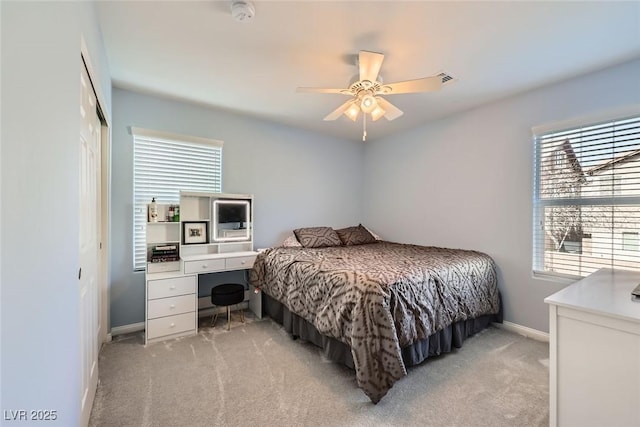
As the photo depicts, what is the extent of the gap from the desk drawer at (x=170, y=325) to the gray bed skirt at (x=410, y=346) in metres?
0.82

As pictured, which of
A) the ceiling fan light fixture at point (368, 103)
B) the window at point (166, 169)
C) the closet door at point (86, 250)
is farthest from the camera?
the window at point (166, 169)

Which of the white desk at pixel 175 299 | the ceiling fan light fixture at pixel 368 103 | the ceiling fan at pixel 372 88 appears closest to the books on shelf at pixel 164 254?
the white desk at pixel 175 299

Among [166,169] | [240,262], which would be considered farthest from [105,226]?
[240,262]

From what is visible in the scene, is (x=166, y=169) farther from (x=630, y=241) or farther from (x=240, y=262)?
(x=630, y=241)

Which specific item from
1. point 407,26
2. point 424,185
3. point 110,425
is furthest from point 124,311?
point 424,185

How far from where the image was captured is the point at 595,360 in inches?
48.5

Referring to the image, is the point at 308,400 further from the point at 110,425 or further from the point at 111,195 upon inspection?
the point at 111,195

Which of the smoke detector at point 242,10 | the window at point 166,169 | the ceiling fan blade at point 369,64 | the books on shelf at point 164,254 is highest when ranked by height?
the smoke detector at point 242,10

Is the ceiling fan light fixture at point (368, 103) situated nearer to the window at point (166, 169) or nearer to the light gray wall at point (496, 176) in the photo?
the light gray wall at point (496, 176)

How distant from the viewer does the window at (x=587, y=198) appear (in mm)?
2309

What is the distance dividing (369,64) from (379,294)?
1.62m

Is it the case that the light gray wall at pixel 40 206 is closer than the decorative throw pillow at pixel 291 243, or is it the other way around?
the light gray wall at pixel 40 206

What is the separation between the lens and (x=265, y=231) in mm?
3775

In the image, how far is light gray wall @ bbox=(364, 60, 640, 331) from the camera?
100 inches
